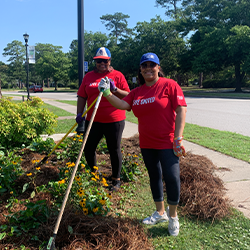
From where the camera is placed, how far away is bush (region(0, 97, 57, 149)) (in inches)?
190

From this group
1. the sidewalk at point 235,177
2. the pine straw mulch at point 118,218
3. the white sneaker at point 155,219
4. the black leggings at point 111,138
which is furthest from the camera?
the black leggings at point 111,138

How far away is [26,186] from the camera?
10.3ft

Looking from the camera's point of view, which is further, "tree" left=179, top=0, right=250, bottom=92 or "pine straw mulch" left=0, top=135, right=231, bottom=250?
"tree" left=179, top=0, right=250, bottom=92

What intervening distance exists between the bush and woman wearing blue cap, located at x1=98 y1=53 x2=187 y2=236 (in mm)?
3043

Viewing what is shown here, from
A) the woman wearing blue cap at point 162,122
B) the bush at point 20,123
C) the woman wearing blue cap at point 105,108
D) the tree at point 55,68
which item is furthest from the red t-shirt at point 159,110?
the tree at point 55,68

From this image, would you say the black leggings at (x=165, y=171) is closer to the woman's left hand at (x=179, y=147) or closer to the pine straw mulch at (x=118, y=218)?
the woman's left hand at (x=179, y=147)

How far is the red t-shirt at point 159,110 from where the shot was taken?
2367 millimetres

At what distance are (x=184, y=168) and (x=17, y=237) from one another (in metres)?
2.41

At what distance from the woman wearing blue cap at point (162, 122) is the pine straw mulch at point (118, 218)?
0.49 metres

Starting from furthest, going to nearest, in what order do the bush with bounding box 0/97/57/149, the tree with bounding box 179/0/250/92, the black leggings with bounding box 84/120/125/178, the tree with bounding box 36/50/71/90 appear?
the tree with bounding box 36/50/71/90
the tree with bounding box 179/0/250/92
the bush with bounding box 0/97/57/149
the black leggings with bounding box 84/120/125/178

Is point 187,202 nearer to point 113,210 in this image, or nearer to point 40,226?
point 113,210

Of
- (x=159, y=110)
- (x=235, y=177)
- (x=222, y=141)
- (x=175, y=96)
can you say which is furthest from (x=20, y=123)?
(x=222, y=141)

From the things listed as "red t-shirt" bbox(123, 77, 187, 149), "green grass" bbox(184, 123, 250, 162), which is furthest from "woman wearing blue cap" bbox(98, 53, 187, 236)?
"green grass" bbox(184, 123, 250, 162)

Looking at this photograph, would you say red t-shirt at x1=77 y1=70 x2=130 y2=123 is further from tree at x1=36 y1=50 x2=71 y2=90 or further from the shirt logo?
tree at x1=36 y1=50 x2=71 y2=90
